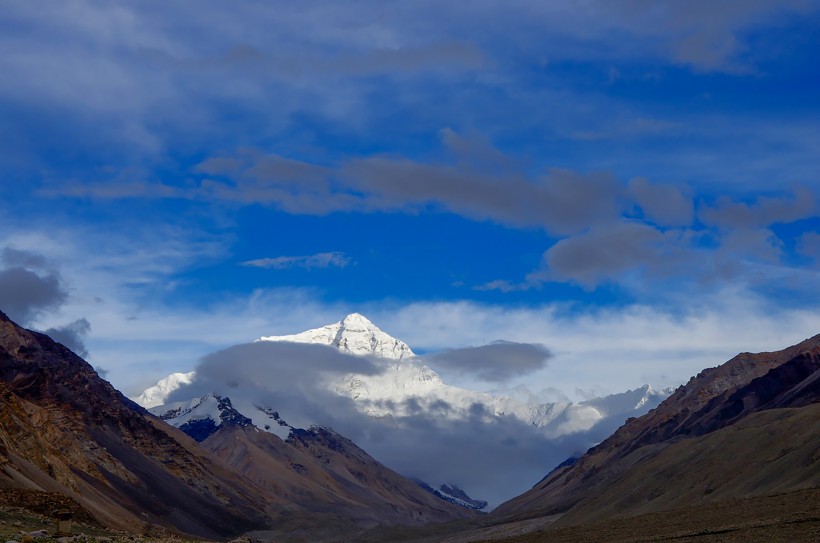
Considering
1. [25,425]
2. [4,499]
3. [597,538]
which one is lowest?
[597,538]

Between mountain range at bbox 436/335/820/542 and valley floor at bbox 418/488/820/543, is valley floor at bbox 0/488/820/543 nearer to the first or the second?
valley floor at bbox 418/488/820/543

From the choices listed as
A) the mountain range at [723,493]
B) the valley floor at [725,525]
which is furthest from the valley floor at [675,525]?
the mountain range at [723,493]

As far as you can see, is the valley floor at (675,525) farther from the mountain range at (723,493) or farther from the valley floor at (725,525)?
the mountain range at (723,493)

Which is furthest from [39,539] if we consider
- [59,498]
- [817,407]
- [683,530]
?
[817,407]

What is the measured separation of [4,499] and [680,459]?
11376cm

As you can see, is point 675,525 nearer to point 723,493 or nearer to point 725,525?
point 725,525

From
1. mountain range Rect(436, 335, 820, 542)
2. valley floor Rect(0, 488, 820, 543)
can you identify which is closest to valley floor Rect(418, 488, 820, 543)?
valley floor Rect(0, 488, 820, 543)

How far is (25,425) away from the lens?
470 feet

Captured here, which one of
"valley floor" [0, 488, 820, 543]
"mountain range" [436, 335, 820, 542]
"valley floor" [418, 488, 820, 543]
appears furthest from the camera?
"mountain range" [436, 335, 820, 542]

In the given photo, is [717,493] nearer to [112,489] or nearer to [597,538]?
[597,538]

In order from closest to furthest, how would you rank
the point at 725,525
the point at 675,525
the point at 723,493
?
1. the point at 725,525
2. the point at 675,525
3. the point at 723,493

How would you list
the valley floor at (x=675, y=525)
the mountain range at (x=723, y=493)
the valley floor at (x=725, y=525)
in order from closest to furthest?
1. the valley floor at (x=675, y=525)
2. the valley floor at (x=725, y=525)
3. the mountain range at (x=723, y=493)

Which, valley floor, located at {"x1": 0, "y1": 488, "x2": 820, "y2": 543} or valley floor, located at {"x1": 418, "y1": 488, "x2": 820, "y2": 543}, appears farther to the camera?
valley floor, located at {"x1": 418, "y1": 488, "x2": 820, "y2": 543}

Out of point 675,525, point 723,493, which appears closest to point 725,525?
point 675,525
